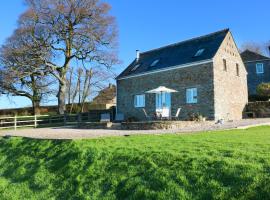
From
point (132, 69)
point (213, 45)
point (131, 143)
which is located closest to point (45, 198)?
point (131, 143)

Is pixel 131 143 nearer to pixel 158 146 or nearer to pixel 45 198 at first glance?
pixel 158 146

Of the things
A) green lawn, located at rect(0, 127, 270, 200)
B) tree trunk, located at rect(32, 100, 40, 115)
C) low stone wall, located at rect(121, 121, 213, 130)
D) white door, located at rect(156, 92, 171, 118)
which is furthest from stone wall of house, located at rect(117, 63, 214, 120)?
green lawn, located at rect(0, 127, 270, 200)

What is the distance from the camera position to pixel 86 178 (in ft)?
25.7

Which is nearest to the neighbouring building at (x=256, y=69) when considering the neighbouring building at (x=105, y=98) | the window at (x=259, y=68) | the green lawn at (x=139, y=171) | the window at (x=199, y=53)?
the window at (x=259, y=68)

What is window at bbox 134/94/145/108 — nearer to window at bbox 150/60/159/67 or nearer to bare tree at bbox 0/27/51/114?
window at bbox 150/60/159/67

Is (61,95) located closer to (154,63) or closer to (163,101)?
(154,63)

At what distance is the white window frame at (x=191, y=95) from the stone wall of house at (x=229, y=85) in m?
1.55

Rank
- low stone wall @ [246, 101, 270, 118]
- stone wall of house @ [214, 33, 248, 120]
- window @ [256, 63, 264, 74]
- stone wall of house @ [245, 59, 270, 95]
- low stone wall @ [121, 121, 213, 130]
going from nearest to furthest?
1. low stone wall @ [121, 121, 213, 130]
2. stone wall of house @ [214, 33, 248, 120]
3. low stone wall @ [246, 101, 270, 118]
4. stone wall of house @ [245, 59, 270, 95]
5. window @ [256, 63, 264, 74]

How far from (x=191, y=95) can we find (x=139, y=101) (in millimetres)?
5388

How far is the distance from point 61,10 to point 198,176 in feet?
80.7

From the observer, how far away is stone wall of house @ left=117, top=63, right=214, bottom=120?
21.4 m

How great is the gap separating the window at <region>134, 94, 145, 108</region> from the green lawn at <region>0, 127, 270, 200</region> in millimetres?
15212

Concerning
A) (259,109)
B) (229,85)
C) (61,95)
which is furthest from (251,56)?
(61,95)

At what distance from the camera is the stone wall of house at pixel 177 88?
70.2 ft
